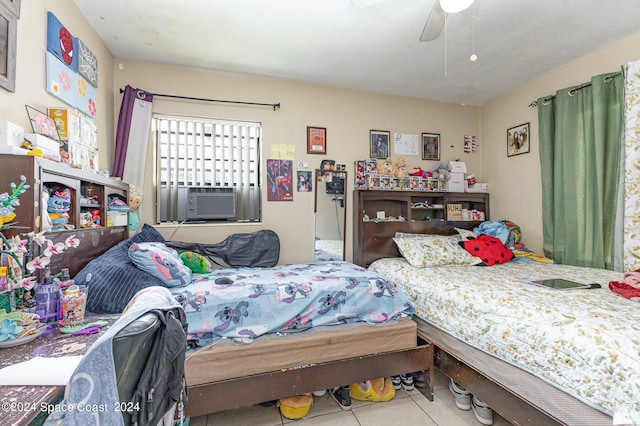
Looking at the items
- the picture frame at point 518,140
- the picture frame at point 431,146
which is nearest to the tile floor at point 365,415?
the picture frame at point 431,146

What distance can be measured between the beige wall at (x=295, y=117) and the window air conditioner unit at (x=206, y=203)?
12 centimetres

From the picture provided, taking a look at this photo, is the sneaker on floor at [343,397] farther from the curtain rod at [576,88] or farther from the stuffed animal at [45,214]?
the curtain rod at [576,88]

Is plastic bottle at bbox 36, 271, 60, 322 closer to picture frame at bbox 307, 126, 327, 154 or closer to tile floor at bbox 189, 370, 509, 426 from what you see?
tile floor at bbox 189, 370, 509, 426

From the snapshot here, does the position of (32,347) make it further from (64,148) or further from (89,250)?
(64,148)

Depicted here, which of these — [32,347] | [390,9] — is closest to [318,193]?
[390,9]

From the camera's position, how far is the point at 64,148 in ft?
5.39

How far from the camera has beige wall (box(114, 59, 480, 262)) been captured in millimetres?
2758

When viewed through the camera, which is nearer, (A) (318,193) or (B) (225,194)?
(B) (225,194)

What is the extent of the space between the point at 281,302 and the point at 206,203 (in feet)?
4.72

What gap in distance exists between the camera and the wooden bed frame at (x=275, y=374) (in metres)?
1.61

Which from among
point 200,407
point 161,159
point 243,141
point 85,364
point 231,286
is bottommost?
point 200,407

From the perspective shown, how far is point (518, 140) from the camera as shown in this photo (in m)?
3.32

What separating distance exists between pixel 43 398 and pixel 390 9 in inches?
98.2

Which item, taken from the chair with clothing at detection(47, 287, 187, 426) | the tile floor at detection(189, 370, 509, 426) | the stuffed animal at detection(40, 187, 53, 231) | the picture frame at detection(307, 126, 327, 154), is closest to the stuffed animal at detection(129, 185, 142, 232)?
the stuffed animal at detection(40, 187, 53, 231)
